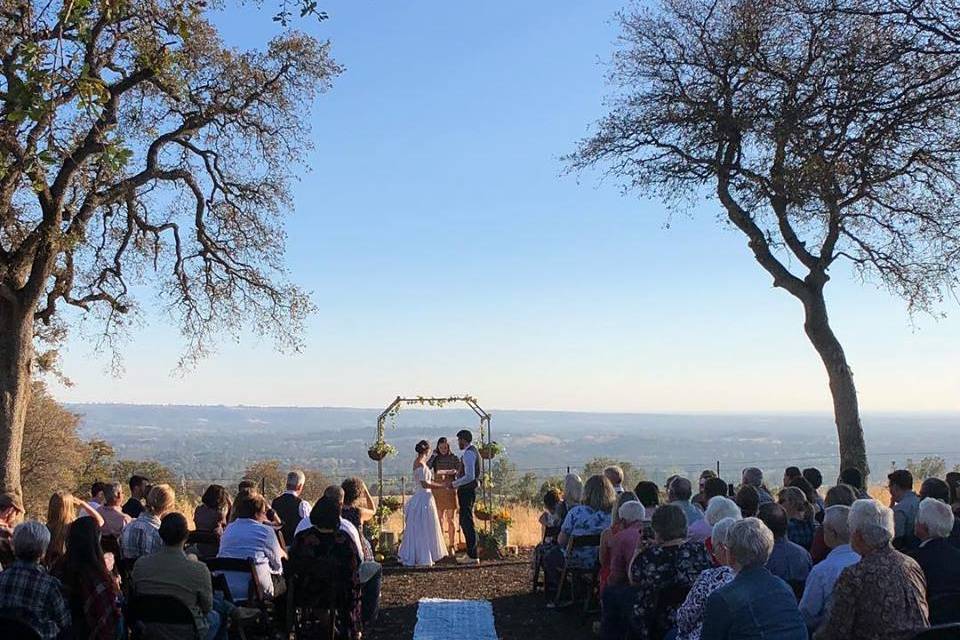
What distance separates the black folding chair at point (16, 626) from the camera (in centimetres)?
507

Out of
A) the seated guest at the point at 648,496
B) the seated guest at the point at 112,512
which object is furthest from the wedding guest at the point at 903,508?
the seated guest at the point at 112,512

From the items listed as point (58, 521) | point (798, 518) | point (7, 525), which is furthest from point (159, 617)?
point (798, 518)

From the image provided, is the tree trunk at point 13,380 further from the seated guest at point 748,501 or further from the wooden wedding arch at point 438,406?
the seated guest at point 748,501

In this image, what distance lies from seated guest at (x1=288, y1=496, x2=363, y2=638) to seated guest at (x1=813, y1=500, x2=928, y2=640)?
11.9ft

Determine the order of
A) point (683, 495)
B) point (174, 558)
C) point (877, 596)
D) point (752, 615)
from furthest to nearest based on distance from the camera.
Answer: point (683, 495)
point (174, 558)
point (877, 596)
point (752, 615)

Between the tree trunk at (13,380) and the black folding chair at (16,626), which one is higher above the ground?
the tree trunk at (13,380)

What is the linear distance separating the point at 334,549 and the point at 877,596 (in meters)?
3.99

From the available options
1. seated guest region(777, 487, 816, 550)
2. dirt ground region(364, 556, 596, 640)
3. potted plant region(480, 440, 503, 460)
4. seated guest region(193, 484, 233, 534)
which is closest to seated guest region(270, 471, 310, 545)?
seated guest region(193, 484, 233, 534)

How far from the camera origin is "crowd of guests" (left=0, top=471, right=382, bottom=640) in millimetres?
5324

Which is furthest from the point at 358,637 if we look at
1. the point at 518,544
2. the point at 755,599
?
the point at 518,544

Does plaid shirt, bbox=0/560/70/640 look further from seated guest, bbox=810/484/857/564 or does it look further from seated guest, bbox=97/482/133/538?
seated guest, bbox=810/484/857/564

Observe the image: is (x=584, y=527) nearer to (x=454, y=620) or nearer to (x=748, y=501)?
(x=454, y=620)

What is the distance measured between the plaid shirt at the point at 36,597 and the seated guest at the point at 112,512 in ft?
9.26

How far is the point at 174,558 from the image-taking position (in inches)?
228
